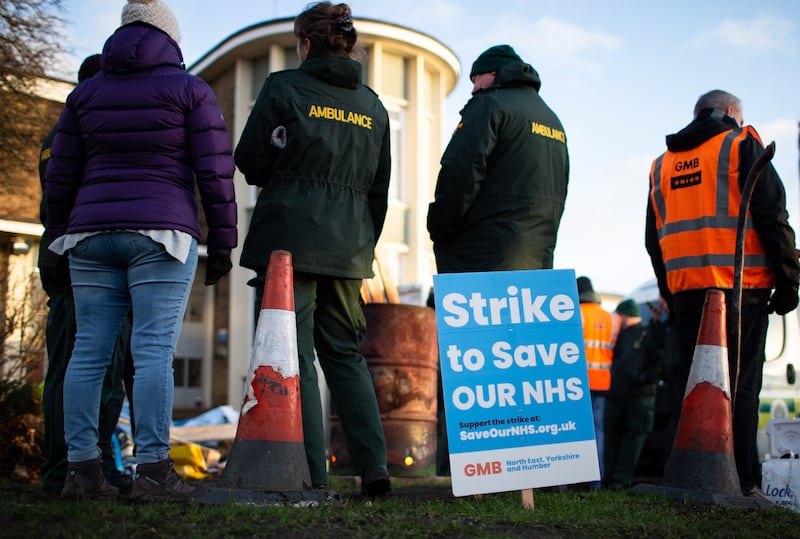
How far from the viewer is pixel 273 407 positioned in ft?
13.4

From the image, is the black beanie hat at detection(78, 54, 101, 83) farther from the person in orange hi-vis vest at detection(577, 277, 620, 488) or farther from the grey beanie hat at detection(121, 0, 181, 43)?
the person in orange hi-vis vest at detection(577, 277, 620, 488)

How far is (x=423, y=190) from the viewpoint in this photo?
2364 centimetres

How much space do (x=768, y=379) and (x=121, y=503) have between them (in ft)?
25.8

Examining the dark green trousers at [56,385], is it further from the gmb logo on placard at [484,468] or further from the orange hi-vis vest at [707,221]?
the orange hi-vis vest at [707,221]

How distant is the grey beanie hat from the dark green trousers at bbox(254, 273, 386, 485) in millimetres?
1299

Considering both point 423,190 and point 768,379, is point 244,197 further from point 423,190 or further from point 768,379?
point 768,379

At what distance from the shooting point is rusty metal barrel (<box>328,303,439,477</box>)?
786 cm

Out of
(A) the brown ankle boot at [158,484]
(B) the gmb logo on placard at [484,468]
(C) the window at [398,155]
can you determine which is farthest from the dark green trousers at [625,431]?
(C) the window at [398,155]

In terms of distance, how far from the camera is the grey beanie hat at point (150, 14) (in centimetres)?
448

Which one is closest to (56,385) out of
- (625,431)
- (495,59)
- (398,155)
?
(495,59)

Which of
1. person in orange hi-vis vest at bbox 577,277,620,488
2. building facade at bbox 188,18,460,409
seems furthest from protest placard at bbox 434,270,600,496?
building facade at bbox 188,18,460,409

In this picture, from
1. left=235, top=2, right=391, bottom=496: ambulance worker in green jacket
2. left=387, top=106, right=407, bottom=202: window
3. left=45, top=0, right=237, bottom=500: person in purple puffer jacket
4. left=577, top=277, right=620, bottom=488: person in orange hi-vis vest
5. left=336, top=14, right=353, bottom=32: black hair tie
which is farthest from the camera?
left=387, top=106, right=407, bottom=202: window

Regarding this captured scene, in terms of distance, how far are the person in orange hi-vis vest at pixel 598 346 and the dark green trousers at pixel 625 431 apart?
0.35 metres

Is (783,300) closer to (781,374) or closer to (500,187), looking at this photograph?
(500,187)
